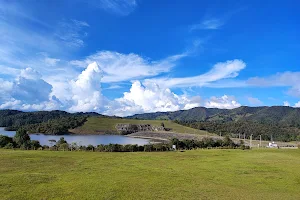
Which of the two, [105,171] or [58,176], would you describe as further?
[105,171]

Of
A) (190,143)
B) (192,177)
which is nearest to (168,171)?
(192,177)

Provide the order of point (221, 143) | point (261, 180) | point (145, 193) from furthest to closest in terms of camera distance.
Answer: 1. point (221, 143)
2. point (261, 180)
3. point (145, 193)

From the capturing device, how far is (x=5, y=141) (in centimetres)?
6738

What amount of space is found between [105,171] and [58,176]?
19.0 ft

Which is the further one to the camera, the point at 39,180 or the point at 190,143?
the point at 190,143

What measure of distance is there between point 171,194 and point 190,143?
78.1m

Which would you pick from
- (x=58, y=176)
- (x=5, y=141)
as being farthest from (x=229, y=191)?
(x=5, y=141)

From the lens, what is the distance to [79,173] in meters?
28.5

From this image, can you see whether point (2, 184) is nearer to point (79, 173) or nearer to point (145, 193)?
point (79, 173)

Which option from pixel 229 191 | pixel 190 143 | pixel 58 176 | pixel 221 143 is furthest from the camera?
pixel 221 143

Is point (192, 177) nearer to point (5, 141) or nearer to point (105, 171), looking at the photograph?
point (105, 171)

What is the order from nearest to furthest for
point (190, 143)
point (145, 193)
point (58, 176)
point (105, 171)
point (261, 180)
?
1. point (145, 193)
2. point (58, 176)
3. point (261, 180)
4. point (105, 171)
5. point (190, 143)

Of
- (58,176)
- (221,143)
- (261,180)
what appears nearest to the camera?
(58,176)

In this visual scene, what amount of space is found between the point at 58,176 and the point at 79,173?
8.83 ft
